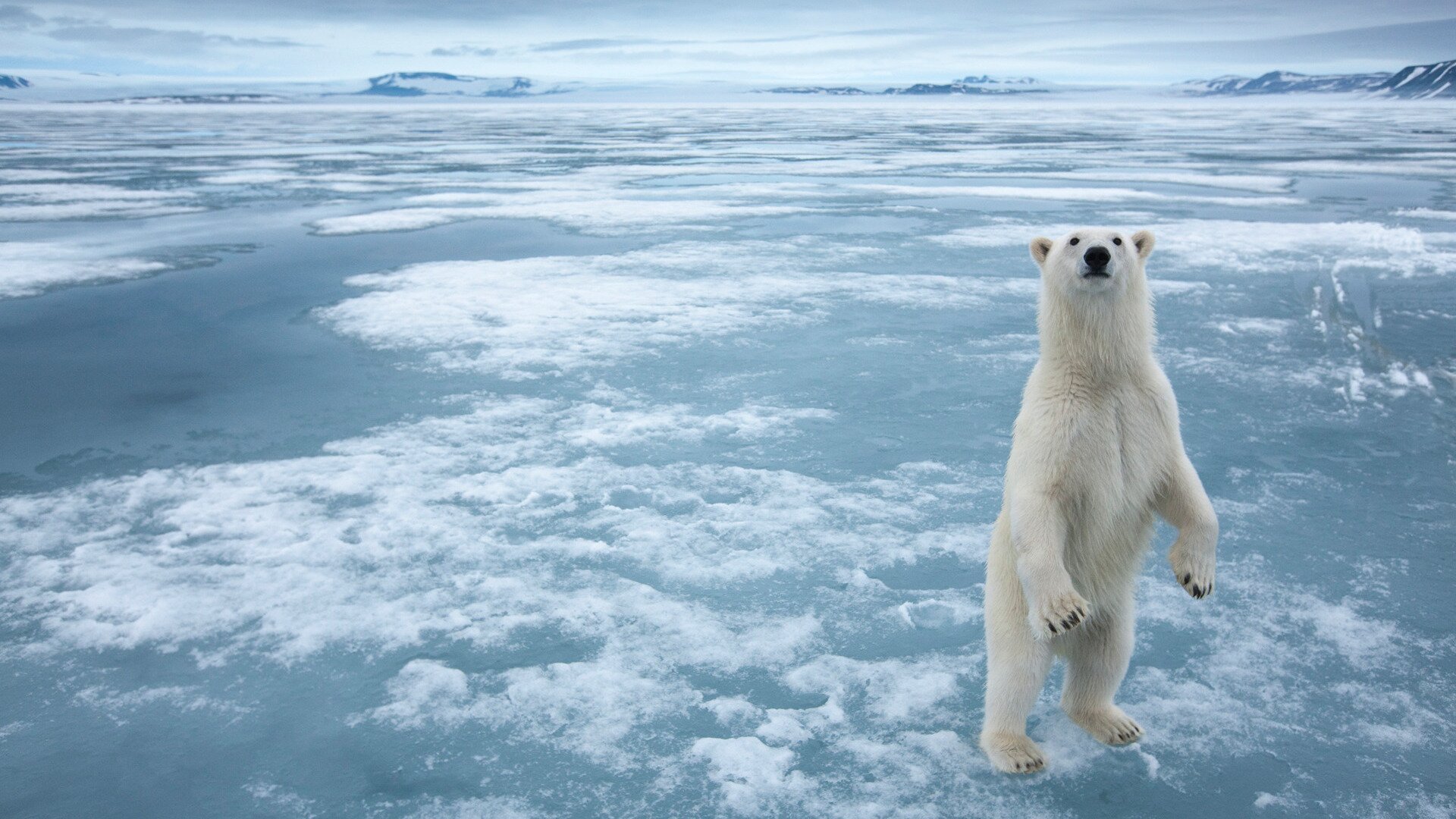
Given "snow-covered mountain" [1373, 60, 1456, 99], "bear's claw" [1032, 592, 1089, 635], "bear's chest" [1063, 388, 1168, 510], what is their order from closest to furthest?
"bear's claw" [1032, 592, 1089, 635], "bear's chest" [1063, 388, 1168, 510], "snow-covered mountain" [1373, 60, 1456, 99]

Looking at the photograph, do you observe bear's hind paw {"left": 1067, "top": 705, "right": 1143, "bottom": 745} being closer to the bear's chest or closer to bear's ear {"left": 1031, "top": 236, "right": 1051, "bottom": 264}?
the bear's chest

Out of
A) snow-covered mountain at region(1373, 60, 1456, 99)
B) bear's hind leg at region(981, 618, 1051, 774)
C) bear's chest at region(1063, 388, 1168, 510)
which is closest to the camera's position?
bear's chest at region(1063, 388, 1168, 510)

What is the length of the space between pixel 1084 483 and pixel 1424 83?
378ft

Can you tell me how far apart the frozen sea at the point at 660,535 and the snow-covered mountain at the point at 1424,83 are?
314 ft

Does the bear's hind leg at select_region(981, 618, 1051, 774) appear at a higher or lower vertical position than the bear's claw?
lower

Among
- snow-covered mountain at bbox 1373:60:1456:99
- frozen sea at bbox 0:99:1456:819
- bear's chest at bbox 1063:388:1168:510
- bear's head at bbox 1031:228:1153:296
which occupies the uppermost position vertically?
snow-covered mountain at bbox 1373:60:1456:99

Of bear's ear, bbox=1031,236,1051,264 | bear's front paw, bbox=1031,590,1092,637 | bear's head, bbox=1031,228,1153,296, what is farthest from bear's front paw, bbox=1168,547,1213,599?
bear's ear, bbox=1031,236,1051,264

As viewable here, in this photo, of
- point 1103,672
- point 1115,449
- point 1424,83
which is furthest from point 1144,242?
point 1424,83

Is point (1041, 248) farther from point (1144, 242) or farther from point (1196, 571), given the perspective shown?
point (1196, 571)

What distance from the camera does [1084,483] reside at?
2127 mm

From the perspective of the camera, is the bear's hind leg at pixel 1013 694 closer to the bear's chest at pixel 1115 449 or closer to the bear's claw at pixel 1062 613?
the bear's claw at pixel 1062 613

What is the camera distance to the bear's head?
2.06 m

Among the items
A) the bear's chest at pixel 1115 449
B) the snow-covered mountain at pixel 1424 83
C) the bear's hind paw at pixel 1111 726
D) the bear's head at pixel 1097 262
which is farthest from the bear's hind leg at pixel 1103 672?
the snow-covered mountain at pixel 1424 83

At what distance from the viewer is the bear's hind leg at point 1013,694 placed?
2221 millimetres
